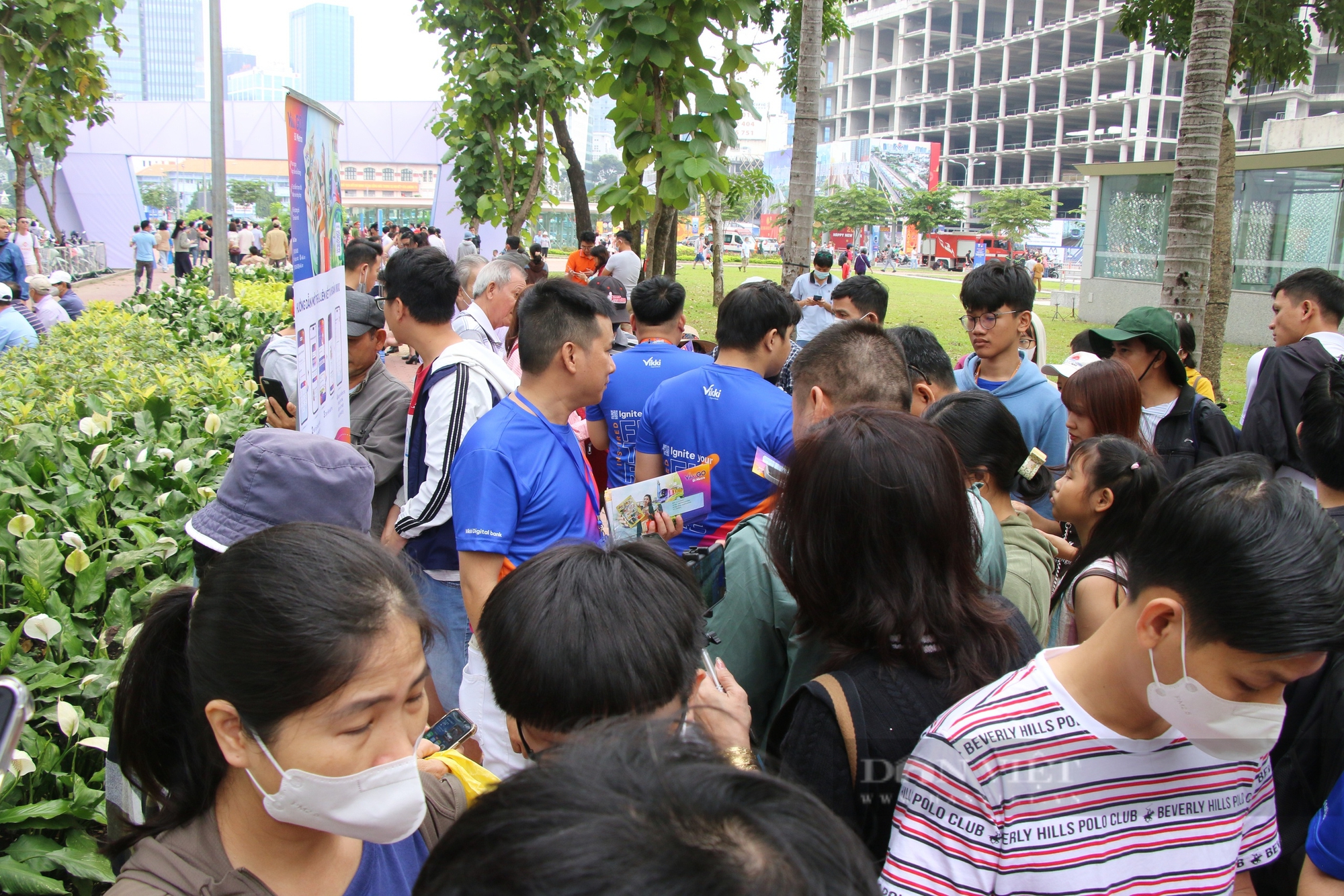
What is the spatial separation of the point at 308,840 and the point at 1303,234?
1923 centimetres

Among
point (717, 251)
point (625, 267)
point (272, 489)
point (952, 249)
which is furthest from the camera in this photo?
point (952, 249)

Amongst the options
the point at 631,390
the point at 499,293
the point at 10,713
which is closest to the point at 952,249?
the point at 499,293

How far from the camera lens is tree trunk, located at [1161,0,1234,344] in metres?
6.62

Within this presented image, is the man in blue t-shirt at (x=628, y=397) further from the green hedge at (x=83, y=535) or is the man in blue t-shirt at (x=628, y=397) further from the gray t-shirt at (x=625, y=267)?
the gray t-shirt at (x=625, y=267)

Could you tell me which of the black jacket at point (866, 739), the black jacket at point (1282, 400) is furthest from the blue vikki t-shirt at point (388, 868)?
the black jacket at point (1282, 400)

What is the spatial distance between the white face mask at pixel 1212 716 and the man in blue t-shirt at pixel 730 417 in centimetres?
189

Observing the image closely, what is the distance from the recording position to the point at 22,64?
1282 cm

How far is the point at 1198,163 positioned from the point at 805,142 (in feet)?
9.85

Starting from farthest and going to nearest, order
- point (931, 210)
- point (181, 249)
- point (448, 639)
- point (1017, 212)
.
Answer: point (931, 210), point (1017, 212), point (181, 249), point (448, 639)

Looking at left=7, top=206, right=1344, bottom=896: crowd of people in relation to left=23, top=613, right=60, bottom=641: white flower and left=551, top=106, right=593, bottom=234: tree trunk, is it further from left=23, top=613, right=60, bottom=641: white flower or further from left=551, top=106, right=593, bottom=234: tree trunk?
left=551, top=106, right=593, bottom=234: tree trunk

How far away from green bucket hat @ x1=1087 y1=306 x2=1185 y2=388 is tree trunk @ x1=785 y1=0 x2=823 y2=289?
3932 mm

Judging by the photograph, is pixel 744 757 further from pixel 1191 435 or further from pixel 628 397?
pixel 1191 435

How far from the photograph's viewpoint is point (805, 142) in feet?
26.0

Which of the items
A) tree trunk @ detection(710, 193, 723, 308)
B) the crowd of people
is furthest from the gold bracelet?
tree trunk @ detection(710, 193, 723, 308)
